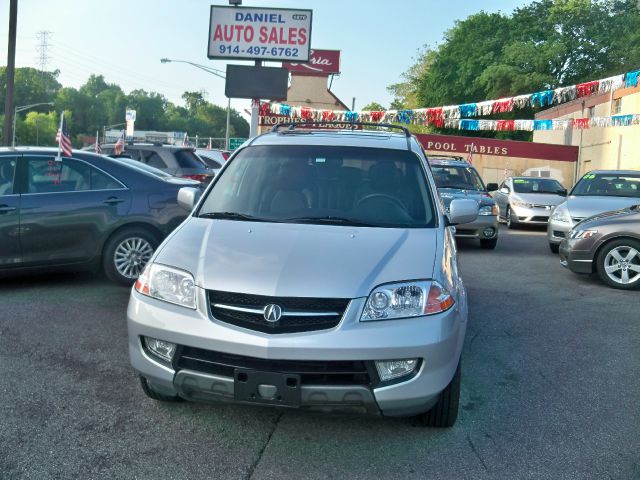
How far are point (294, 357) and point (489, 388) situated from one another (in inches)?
74.7

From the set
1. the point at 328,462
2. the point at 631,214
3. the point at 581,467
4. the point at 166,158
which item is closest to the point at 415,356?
the point at 328,462

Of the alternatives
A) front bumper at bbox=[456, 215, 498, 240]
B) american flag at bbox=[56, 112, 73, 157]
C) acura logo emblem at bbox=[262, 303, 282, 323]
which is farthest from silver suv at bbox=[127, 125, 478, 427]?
front bumper at bbox=[456, 215, 498, 240]

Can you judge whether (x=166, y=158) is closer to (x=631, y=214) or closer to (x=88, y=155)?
(x=88, y=155)

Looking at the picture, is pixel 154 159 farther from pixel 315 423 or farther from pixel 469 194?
pixel 315 423

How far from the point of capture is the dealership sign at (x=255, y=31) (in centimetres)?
1532

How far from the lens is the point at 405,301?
3.45 m

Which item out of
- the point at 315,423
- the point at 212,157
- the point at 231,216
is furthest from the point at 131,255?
the point at 212,157

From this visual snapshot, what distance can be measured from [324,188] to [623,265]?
5371mm

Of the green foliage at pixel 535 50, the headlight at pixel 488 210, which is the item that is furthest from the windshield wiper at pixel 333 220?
the green foliage at pixel 535 50

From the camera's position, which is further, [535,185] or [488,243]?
[535,185]

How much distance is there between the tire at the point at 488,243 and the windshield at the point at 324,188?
746cm

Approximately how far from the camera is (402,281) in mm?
3490

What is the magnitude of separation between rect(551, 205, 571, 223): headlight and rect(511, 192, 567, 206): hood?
5.18 m

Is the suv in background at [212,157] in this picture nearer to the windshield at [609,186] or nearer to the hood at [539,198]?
the hood at [539,198]
